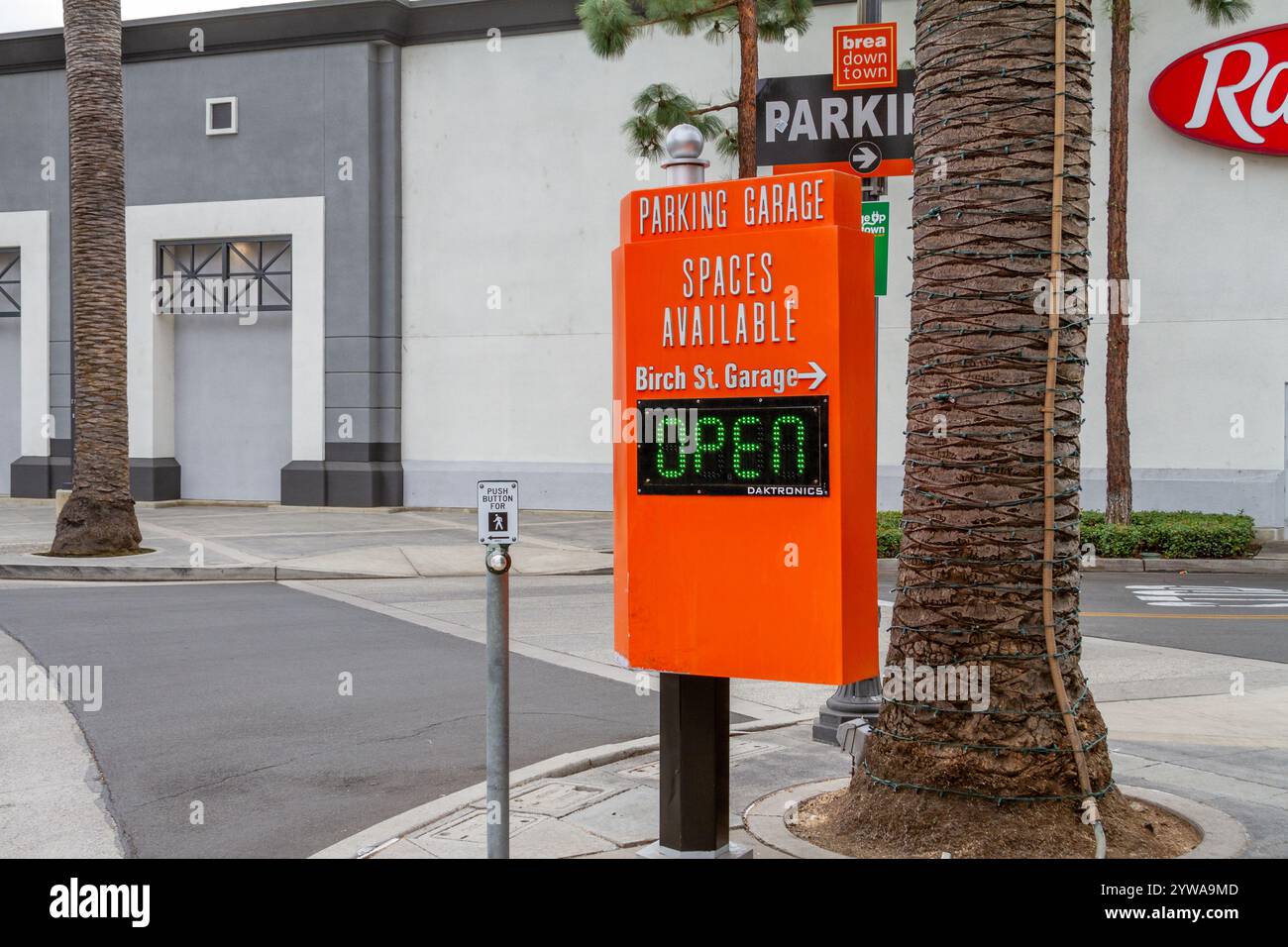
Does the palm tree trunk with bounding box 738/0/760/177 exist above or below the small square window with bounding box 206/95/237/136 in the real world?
below

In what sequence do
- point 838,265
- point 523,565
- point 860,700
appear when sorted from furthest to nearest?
point 523,565, point 860,700, point 838,265

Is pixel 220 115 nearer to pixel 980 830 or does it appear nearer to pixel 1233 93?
pixel 1233 93

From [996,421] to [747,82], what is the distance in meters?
14.4

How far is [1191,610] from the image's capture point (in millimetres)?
13406

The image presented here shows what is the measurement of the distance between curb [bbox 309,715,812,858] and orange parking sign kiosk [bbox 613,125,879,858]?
1.35 meters

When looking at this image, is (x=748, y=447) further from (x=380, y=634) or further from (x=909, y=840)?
(x=380, y=634)

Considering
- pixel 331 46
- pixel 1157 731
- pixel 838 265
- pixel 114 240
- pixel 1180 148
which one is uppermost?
pixel 331 46

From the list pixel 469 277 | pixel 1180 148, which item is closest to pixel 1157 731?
pixel 1180 148

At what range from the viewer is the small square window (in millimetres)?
26234

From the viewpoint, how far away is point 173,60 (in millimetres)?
26625

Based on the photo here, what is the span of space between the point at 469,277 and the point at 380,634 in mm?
14762

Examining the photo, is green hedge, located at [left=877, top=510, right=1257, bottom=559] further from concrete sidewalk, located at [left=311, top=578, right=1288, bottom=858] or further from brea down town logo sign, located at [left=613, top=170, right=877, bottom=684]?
brea down town logo sign, located at [left=613, top=170, right=877, bottom=684]

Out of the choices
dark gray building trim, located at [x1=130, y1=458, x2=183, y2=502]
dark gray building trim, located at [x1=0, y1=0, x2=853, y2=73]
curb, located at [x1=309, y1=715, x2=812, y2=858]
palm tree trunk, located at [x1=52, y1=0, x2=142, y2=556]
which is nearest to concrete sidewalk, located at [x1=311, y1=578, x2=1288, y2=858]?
curb, located at [x1=309, y1=715, x2=812, y2=858]

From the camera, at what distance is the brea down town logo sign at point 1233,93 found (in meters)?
20.8
